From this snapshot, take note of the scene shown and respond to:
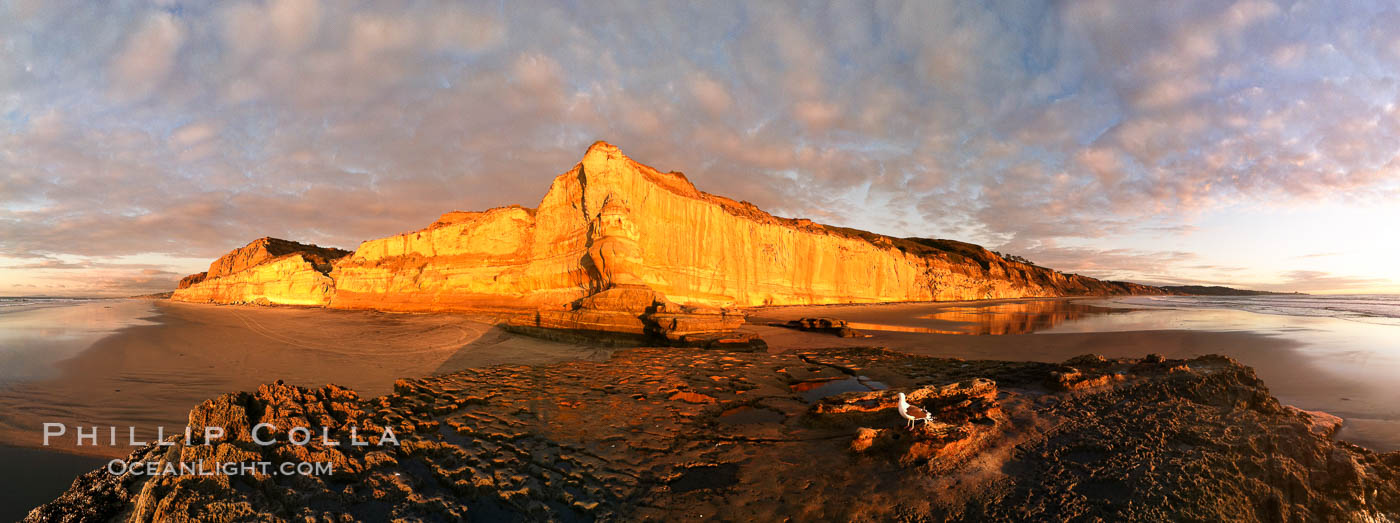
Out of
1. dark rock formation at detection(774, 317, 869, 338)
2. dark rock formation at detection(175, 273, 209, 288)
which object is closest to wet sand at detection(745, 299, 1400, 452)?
dark rock formation at detection(774, 317, 869, 338)

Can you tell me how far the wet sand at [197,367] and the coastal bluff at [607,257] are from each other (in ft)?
29.2

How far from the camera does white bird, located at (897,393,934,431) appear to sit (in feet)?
12.0

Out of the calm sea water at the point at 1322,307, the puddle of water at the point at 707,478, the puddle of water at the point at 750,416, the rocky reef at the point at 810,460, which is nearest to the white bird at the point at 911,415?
the rocky reef at the point at 810,460

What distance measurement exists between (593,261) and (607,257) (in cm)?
97

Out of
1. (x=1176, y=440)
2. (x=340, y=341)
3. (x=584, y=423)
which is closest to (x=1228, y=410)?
(x=1176, y=440)

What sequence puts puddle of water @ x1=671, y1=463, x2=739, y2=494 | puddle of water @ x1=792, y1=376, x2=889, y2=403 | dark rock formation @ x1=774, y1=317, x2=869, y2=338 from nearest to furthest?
1. puddle of water @ x1=671, y1=463, x2=739, y2=494
2. puddle of water @ x1=792, y1=376, x2=889, y2=403
3. dark rock formation @ x1=774, y1=317, x2=869, y2=338

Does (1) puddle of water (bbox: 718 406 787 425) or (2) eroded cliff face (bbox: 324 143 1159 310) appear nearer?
(1) puddle of water (bbox: 718 406 787 425)

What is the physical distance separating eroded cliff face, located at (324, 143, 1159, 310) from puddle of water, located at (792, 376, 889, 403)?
14718mm

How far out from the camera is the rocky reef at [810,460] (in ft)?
8.44

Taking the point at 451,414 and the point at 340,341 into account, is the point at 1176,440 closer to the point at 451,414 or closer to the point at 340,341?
the point at 451,414

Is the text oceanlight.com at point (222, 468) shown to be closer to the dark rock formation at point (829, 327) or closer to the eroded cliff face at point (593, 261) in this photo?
the dark rock formation at point (829, 327)

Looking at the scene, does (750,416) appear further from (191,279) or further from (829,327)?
(191,279)

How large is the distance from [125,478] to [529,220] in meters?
26.1

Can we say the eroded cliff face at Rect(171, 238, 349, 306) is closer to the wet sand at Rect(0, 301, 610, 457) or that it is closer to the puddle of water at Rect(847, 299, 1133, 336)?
the wet sand at Rect(0, 301, 610, 457)
